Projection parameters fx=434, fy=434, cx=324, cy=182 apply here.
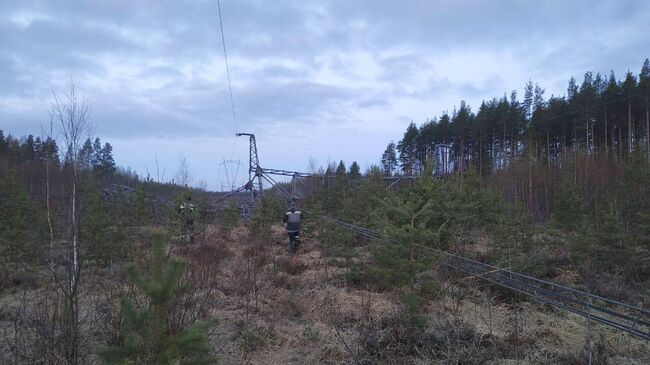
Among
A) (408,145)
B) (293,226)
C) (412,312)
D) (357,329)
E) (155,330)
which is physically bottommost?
(357,329)

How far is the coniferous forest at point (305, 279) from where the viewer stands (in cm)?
446

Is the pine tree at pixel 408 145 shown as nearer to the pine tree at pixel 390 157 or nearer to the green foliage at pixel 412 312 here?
the pine tree at pixel 390 157

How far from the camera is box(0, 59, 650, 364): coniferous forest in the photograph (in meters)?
4.46

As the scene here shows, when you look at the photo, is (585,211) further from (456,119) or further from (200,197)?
(456,119)

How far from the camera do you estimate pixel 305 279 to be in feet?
33.9

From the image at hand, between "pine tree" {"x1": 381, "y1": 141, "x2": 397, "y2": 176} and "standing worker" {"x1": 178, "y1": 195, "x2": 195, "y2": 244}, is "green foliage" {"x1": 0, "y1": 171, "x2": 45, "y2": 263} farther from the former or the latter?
"pine tree" {"x1": 381, "y1": 141, "x2": 397, "y2": 176}

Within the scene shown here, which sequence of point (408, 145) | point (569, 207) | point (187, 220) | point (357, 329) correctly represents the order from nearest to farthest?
point (357, 329)
point (187, 220)
point (569, 207)
point (408, 145)

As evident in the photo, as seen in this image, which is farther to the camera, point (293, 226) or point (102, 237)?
point (293, 226)

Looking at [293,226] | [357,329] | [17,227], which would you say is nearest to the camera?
[357,329]

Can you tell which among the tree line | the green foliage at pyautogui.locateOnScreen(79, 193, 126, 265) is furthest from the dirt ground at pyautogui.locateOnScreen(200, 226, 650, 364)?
the tree line

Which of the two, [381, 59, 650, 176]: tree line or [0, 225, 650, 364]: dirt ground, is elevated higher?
[381, 59, 650, 176]: tree line

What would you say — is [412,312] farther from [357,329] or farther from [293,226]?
[293,226]

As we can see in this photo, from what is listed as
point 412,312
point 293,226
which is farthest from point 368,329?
point 293,226

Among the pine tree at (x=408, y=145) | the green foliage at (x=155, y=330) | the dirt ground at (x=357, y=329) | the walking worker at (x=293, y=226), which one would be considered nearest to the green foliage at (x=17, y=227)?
the dirt ground at (x=357, y=329)
